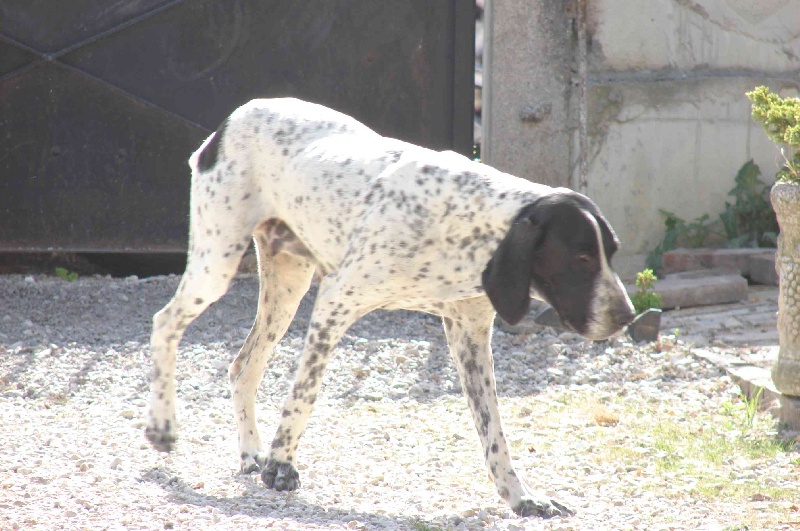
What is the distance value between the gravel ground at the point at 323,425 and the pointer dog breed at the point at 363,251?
0.21 m

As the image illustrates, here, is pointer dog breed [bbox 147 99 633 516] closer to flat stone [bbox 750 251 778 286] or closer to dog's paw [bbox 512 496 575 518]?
dog's paw [bbox 512 496 575 518]

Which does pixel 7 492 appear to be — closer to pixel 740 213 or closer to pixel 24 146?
pixel 24 146

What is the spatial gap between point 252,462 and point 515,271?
130 centimetres

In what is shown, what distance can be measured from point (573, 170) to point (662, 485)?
10.8 ft

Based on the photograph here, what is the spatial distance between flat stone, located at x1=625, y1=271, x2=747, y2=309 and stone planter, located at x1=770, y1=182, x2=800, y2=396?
2028mm

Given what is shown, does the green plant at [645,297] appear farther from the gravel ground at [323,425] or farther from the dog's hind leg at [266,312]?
the dog's hind leg at [266,312]

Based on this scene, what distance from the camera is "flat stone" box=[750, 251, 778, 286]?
7.13 meters

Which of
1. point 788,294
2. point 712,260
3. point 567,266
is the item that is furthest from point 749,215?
point 567,266

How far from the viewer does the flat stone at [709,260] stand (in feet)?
23.9

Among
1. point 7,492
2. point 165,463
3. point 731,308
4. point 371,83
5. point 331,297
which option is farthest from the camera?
point 371,83

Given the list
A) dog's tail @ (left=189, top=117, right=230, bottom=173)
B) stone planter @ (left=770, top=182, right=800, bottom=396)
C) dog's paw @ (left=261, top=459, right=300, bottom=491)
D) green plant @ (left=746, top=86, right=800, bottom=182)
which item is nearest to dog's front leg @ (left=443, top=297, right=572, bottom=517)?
dog's paw @ (left=261, top=459, right=300, bottom=491)

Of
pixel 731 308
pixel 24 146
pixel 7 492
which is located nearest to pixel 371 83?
pixel 24 146

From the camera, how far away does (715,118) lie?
7.58 m

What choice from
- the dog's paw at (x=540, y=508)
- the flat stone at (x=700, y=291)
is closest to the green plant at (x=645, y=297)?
the flat stone at (x=700, y=291)
